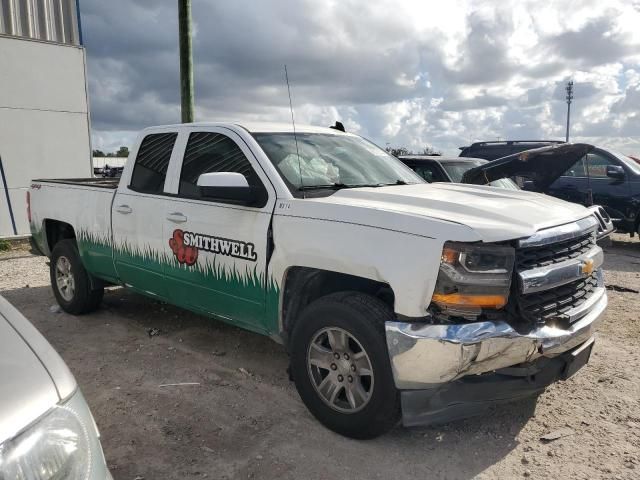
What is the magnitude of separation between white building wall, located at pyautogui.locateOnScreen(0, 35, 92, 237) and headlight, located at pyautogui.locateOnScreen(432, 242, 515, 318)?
1021 cm

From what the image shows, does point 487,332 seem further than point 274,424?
No

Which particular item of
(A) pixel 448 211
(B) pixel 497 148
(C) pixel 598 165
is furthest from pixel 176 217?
(B) pixel 497 148

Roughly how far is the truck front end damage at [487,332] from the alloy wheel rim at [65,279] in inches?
162

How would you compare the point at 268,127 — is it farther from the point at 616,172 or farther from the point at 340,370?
the point at 616,172

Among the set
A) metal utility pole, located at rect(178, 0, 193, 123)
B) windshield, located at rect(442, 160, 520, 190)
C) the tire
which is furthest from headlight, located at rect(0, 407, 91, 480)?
metal utility pole, located at rect(178, 0, 193, 123)

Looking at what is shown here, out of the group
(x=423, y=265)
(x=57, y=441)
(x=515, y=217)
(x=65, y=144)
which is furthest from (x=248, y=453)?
(x=65, y=144)

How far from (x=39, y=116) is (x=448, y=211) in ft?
33.3

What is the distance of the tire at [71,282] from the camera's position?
223 inches

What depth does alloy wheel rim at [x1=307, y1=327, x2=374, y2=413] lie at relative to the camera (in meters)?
3.18

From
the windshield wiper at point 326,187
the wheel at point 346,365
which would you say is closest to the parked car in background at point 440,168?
the windshield wiper at point 326,187

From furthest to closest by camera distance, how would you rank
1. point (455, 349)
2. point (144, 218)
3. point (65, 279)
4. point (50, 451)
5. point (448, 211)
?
point (65, 279)
point (144, 218)
point (448, 211)
point (455, 349)
point (50, 451)

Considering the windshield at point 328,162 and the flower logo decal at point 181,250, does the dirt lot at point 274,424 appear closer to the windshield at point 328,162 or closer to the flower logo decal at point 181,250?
the flower logo decal at point 181,250

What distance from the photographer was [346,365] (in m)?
3.22

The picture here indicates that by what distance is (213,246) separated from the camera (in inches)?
157
